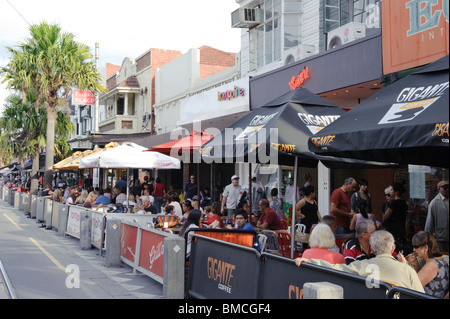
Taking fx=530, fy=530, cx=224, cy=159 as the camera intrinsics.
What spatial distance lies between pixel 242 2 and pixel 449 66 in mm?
16751

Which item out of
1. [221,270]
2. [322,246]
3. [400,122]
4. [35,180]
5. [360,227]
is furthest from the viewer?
[35,180]

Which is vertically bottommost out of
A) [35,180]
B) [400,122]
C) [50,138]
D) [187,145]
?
[35,180]

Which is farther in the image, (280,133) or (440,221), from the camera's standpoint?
(440,221)

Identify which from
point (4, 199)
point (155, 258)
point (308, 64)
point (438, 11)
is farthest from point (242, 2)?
point (4, 199)

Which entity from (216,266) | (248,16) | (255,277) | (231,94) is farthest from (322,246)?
(248,16)

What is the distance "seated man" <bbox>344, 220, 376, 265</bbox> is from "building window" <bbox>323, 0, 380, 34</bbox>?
→ 9450 millimetres

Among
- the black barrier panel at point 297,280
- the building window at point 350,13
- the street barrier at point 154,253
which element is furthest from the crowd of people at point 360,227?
the building window at point 350,13

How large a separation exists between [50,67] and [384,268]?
23657 millimetres

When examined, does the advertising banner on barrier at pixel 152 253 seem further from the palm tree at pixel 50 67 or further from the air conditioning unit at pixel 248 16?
the palm tree at pixel 50 67

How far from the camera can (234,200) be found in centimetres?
1510

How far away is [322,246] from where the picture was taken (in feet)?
19.7

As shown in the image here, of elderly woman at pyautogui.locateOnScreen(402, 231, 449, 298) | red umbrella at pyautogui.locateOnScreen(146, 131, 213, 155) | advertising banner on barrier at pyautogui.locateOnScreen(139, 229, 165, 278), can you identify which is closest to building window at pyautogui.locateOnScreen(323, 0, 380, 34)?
red umbrella at pyautogui.locateOnScreen(146, 131, 213, 155)

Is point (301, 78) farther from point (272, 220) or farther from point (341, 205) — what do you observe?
point (272, 220)

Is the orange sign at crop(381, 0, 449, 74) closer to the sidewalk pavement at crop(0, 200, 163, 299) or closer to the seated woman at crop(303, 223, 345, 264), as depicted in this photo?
the seated woman at crop(303, 223, 345, 264)
